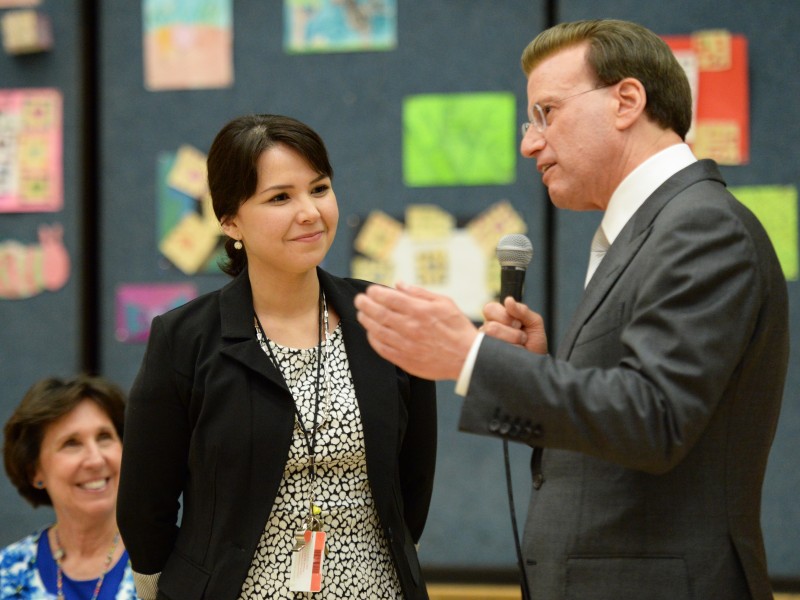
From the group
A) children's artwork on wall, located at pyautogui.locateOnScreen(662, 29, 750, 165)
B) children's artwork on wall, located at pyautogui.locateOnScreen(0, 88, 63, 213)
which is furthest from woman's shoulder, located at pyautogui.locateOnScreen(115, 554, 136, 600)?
children's artwork on wall, located at pyautogui.locateOnScreen(662, 29, 750, 165)

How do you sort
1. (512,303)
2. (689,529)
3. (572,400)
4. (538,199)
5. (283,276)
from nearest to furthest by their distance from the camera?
1. (572,400)
2. (689,529)
3. (512,303)
4. (283,276)
5. (538,199)

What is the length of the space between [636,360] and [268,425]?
2.37ft

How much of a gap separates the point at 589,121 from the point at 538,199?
4.72ft

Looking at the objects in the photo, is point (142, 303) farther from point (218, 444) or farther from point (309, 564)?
point (309, 564)

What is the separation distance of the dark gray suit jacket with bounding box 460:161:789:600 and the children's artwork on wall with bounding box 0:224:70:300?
84.8 inches

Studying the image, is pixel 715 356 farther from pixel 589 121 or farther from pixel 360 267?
pixel 360 267

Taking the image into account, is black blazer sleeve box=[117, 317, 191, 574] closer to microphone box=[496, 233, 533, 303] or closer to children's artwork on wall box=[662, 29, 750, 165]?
microphone box=[496, 233, 533, 303]

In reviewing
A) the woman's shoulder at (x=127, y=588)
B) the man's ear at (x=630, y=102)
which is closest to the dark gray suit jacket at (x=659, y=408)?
the man's ear at (x=630, y=102)

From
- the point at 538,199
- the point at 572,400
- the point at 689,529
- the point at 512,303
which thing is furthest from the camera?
the point at 538,199

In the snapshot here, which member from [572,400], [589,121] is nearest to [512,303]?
[589,121]

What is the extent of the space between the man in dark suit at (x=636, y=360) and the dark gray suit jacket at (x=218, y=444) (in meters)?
0.37

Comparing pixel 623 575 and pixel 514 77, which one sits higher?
pixel 514 77

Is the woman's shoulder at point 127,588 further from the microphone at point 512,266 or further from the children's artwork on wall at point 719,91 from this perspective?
the children's artwork on wall at point 719,91

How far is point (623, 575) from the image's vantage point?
53.8 inches
